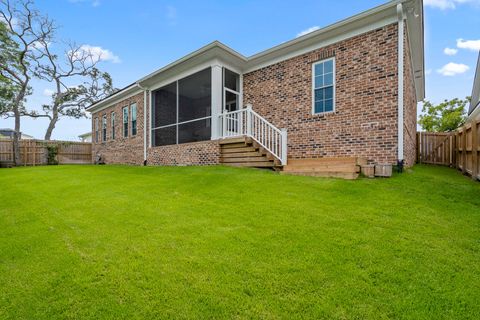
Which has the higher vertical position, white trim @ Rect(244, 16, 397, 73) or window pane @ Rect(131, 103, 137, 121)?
white trim @ Rect(244, 16, 397, 73)

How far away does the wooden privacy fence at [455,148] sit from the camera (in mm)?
6691

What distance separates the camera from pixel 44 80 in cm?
2423

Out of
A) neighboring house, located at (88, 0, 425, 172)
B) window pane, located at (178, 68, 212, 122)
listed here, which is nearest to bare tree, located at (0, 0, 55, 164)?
neighboring house, located at (88, 0, 425, 172)

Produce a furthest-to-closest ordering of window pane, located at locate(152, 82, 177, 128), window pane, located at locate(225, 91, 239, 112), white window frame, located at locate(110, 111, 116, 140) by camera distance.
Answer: white window frame, located at locate(110, 111, 116, 140)
window pane, located at locate(152, 82, 177, 128)
window pane, located at locate(225, 91, 239, 112)

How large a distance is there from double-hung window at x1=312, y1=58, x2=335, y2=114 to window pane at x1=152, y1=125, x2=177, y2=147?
243 inches

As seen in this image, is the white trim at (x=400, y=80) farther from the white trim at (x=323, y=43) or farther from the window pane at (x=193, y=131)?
the window pane at (x=193, y=131)

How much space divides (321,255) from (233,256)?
866 mm

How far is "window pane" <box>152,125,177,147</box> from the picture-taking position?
11.6 m

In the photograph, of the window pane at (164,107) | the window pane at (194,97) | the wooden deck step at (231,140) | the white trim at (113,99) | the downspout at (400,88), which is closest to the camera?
the downspout at (400,88)

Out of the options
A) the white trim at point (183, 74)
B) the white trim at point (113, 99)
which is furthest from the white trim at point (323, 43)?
the white trim at point (113, 99)

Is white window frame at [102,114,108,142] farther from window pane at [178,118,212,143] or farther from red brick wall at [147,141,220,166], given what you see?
window pane at [178,118,212,143]

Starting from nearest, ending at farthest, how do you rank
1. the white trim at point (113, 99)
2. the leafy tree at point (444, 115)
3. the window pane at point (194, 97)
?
the window pane at point (194, 97), the white trim at point (113, 99), the leafy tree at point (444, 115)

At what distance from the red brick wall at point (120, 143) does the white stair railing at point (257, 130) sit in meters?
5.57

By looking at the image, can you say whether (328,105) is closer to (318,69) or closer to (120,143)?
(318,69)
